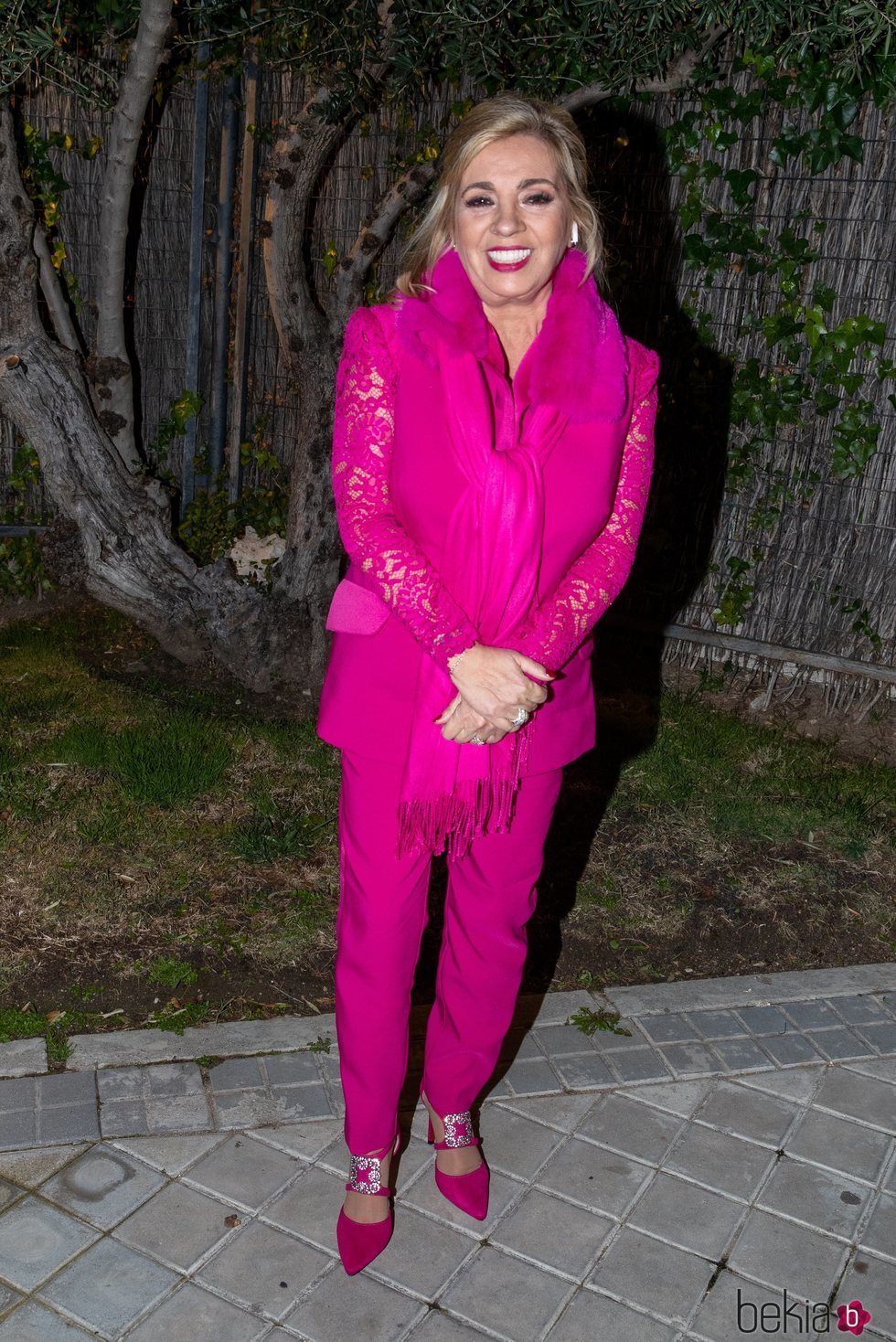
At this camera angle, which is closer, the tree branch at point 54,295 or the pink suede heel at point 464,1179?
the pink suede heel at point 464,1179

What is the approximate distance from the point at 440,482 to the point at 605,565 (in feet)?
1.20

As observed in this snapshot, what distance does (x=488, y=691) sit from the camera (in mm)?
2104

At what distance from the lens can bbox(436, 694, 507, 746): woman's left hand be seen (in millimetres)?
2131

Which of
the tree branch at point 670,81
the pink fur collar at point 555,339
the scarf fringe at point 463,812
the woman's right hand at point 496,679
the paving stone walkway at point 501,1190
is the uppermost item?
the tree branch at point 670,81

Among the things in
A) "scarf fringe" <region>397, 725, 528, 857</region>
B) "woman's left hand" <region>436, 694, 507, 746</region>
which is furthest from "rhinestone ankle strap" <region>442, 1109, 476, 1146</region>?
"woman's left hand" <region>436, 694, 507, 746</region>

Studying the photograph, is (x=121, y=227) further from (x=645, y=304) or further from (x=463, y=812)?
(x=463, y=812)

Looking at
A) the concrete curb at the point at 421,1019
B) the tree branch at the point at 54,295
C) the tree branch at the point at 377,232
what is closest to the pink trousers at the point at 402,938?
the concrete curb at the point at 421,1019

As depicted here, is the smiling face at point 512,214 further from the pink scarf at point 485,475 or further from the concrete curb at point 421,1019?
the concrete curb at point 421,1019

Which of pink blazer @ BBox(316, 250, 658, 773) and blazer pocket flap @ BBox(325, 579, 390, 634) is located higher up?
pink blazer @ BBox(316, 250, 658, 773)

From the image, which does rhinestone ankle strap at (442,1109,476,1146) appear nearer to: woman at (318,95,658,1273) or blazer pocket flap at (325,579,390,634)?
woman at (318,95,658,1273)

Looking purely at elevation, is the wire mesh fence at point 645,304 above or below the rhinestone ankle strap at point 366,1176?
above

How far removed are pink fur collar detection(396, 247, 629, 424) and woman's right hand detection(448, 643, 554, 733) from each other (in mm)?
440

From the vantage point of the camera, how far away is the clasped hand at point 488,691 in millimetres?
2098

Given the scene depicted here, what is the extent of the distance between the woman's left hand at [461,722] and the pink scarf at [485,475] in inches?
1.1
